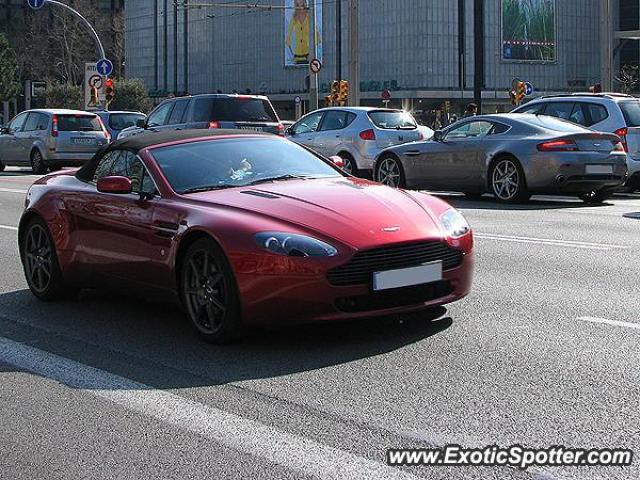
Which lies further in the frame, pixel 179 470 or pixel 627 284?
pixel 627 284

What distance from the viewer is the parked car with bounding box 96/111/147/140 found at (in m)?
32.8

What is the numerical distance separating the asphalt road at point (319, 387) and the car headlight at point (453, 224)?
0.60 m

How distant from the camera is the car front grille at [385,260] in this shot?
6156 millimetres

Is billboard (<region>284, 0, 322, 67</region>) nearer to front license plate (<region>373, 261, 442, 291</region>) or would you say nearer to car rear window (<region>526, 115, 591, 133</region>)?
car rear window (<region>526, 115, 591, 133</region>)

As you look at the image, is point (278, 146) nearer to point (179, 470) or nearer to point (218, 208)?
point (218, 208)

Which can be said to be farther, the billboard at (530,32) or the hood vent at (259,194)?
the billboard at (530,32)

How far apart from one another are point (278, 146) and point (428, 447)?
3.96 m

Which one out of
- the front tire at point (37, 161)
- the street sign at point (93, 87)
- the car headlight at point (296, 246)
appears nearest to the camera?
the car headlight at point (296, 246)

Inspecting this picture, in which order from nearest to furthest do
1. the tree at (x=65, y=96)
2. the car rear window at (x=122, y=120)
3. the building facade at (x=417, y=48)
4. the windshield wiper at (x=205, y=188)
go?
the windshield wiper at (x=205, y=188) < the car rear window at (x=122, y=120) < the tree at (x=65, y=96) < the building facade at (x=417, y=48)

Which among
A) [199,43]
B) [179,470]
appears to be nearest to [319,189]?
[179,470]

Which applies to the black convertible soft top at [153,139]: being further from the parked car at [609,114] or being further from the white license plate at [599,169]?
the parked car at [609,114]

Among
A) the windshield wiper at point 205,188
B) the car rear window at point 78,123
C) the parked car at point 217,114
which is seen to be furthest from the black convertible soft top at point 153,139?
the car rear window at point 78,123

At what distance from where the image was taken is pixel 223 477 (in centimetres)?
416

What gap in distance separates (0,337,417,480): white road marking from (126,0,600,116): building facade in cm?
8405
